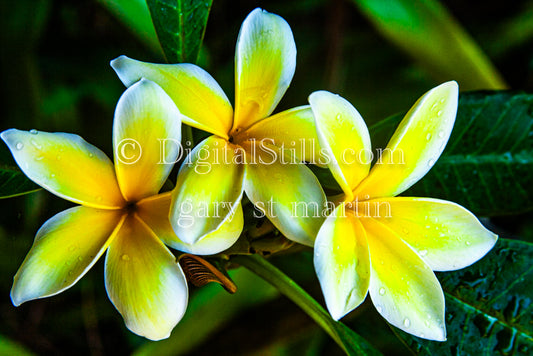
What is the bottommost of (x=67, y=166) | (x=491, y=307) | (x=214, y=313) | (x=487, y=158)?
(x=214, y=313)

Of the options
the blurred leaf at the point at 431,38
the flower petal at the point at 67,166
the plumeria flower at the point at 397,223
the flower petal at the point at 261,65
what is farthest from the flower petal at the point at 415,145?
the blurred leaf at the point at 431,38

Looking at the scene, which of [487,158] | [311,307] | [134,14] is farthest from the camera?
[134,14]

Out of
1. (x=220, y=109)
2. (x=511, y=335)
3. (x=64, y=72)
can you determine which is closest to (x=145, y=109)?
(x=220, y=109)

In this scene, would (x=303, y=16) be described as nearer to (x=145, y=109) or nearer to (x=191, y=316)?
(x=191, y=316)

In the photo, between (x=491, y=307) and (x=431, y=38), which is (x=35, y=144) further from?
(x=431, y=38)

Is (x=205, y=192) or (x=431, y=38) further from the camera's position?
(x=431, y=38)

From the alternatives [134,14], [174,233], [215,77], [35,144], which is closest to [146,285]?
[174,233]

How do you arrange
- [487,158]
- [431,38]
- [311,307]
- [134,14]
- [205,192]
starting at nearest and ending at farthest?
[205,192] → [311,307] → [487,158] → [134,14] → [431,38]
